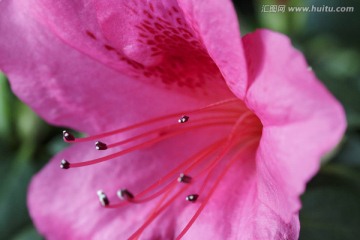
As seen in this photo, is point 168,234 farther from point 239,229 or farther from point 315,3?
point 315,3

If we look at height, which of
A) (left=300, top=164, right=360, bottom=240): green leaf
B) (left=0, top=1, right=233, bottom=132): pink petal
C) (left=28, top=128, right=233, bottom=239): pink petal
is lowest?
(left=300, top=164, right=360, bottom=240): green leaf

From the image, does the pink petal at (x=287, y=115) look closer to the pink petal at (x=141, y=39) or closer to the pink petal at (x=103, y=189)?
the pink petal at (x=141, y=39)

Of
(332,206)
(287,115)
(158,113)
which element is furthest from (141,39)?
(332,206)

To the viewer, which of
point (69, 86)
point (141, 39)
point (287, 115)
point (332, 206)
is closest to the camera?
point (287, 115)

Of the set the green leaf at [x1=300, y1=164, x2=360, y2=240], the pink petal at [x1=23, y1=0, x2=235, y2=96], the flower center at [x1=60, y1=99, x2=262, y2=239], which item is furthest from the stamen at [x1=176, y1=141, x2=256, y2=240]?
the green leaf at [x1=300, y1=164, x2=360, y2=240]

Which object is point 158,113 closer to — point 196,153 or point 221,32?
point 196,153

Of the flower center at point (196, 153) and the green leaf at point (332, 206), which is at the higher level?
the flower center at point (196, 153)

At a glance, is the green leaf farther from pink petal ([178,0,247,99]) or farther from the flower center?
pink petal ([178,0,247,99])

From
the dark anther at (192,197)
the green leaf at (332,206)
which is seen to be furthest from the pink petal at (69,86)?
the green leaf at (332,206)
